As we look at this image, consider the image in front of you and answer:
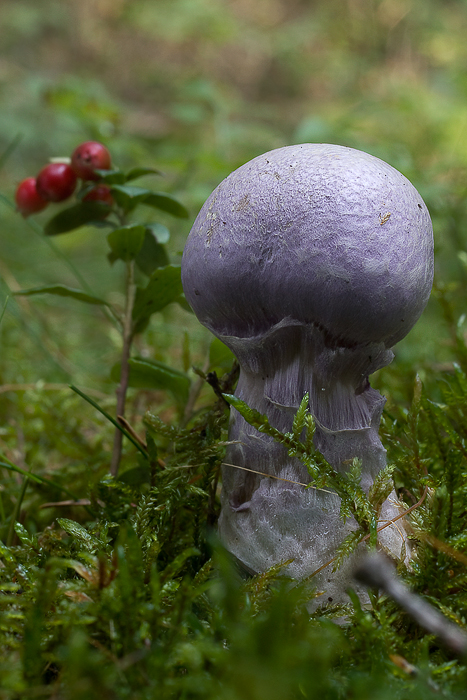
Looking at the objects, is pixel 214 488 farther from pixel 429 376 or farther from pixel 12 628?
pixel 429 376

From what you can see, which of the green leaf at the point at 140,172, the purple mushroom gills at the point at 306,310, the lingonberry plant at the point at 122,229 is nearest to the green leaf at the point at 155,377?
the lingonberry plant at the point at 122,229

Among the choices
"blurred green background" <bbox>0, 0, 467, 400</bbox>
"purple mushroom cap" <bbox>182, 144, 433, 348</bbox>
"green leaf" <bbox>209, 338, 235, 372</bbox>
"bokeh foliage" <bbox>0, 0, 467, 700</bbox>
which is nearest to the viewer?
"bokeh foliage" <bbox>0, 0, 467, 700</bbox>

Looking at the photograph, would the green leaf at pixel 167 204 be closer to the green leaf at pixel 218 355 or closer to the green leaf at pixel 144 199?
the green leaf at pixel 144 199

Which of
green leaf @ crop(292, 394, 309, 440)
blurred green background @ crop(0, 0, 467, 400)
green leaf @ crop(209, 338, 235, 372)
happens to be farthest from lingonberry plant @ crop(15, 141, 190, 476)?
blurred green background @ crop(0, 0, 467, 400)

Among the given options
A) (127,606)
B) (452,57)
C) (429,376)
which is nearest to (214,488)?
(127,606)

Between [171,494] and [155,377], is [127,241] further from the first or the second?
[171,494]

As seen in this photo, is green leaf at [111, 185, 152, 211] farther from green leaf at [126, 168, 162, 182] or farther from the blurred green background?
the blurred green background

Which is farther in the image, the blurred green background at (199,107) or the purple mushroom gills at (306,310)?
the blurred green background at (199,107)
